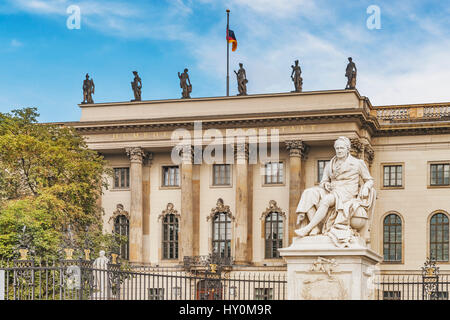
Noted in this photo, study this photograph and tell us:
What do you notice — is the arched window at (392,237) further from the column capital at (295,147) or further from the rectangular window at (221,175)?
the rectangular window at (221,175)

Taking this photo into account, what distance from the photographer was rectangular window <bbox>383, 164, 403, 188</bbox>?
6331cm

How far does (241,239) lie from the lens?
61.4 meters

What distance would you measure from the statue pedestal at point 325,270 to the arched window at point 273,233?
148 feet

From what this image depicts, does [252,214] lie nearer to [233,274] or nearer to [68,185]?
[233,274]

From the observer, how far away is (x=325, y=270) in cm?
1752

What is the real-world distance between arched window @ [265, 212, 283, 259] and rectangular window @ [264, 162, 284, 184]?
2.20 metres

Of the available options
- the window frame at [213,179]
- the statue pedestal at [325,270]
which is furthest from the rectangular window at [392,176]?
the statue pedestal at [325,270]

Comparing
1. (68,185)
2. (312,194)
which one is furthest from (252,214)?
(312,194)

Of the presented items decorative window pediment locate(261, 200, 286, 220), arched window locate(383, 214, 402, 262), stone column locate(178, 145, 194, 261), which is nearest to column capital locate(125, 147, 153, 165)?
stone column locate(178, 145, 194, 261)

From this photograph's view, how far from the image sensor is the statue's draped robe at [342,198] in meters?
17.6

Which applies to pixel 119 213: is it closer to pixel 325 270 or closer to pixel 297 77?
pixel 297 77

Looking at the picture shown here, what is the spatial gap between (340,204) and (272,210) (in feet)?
149
